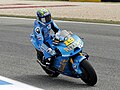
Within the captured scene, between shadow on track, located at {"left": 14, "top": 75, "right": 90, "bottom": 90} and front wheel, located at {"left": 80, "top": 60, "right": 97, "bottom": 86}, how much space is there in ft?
0.49

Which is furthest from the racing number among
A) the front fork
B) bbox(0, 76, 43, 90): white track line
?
bbox(0, 76, 43, 90): white track line

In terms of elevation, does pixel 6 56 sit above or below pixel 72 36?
below

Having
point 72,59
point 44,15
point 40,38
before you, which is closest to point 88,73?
point 72,59

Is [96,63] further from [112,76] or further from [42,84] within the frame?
[42,84]

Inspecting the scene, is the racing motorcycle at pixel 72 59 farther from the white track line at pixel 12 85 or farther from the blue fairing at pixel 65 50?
the white track line at pixel 12 85

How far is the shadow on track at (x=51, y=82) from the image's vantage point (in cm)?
817

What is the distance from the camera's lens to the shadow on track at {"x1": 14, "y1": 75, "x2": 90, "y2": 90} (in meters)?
8.17

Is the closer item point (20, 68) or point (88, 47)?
point (20, 68)

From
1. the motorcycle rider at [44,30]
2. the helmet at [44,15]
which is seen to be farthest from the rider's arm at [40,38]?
the helmet at [44,15]

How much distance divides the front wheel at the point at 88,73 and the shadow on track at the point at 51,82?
0.49ft

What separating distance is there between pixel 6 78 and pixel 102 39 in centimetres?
803

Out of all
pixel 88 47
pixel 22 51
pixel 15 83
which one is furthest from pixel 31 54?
pixel 15 83

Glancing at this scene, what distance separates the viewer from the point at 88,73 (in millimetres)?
7906

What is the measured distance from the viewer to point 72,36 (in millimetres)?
8195
